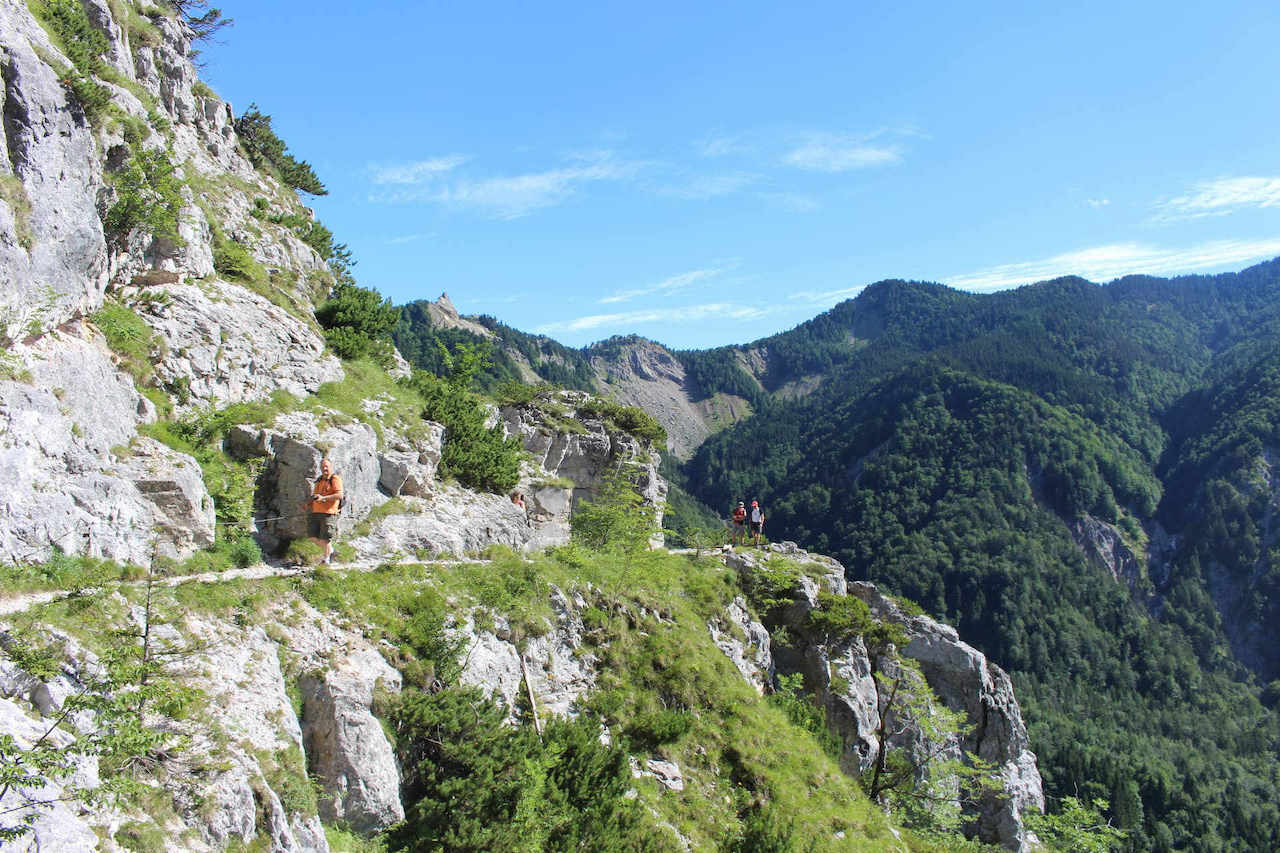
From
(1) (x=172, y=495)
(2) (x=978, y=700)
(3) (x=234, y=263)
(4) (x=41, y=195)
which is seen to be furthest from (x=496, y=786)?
(2) (x=978, y=700)

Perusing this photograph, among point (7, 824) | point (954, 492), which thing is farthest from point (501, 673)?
point (954, 492)

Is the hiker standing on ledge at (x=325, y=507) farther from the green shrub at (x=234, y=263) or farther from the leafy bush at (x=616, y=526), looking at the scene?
the green shrub at (x=234, y=263)

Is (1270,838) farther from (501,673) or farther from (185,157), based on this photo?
(185,157)

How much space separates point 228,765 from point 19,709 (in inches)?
91.6

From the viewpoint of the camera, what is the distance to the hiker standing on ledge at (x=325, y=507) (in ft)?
49.6

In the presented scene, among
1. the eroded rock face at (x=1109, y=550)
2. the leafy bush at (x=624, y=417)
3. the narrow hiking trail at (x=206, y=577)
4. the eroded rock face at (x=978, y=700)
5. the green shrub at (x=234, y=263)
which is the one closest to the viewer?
the narrow hiking trail at (x=206, y=577)

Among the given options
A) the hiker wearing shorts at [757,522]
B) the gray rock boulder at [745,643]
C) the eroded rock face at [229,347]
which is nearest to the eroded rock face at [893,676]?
the hiker wearing shorts at [757,522]

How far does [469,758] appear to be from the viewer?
12.3 meters

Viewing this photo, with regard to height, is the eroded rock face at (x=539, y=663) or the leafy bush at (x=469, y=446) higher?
the leafy bush at (x=469, y=446)

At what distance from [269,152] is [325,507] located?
29771mm

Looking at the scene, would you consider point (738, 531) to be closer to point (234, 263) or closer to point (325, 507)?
point (325, 507)

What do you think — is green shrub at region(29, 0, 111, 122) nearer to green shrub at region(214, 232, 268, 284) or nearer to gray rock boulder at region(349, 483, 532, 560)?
green shrub at region(214, 232, 268, 284)

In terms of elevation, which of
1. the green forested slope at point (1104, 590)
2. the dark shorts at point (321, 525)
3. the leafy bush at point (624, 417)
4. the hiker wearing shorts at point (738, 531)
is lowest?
the green forested slope at point (1104, 590)

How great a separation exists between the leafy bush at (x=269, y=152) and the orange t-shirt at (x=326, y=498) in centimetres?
2674
